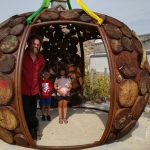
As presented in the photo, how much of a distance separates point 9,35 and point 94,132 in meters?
2.40

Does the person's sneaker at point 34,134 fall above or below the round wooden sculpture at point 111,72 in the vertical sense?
below

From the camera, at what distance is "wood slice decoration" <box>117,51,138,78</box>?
5.74 metres

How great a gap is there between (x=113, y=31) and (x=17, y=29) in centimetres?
152

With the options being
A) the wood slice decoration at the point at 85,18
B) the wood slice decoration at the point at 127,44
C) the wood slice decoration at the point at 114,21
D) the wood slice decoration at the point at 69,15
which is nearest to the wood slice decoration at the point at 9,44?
the wood slice decoration at the point at 69,15

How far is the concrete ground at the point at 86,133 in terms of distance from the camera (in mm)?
6039

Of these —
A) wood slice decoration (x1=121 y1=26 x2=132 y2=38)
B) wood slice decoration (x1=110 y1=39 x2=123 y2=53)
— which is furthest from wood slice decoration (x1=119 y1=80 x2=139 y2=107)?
wood slice decoration (x1=121 y1=26 x2=132 y2=38)

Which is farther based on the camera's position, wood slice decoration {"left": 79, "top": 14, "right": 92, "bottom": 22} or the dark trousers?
the dark trousers

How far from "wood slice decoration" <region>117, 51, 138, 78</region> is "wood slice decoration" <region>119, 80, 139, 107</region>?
0.13 meters

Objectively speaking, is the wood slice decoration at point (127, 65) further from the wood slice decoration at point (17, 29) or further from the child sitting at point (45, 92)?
the child sitting at point (45, 92)

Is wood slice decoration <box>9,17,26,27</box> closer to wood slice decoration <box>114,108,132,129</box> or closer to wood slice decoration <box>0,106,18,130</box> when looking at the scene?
wood slice decoration <box>0,106,18,130</box>

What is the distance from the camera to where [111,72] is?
5.64 metres

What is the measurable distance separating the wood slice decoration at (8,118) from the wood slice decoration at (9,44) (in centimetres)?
87

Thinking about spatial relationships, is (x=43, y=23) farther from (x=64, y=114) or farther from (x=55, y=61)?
(x=55, y=61)

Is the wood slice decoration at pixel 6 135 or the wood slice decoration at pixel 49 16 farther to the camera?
the wood slice decoration at pixel 49 16
